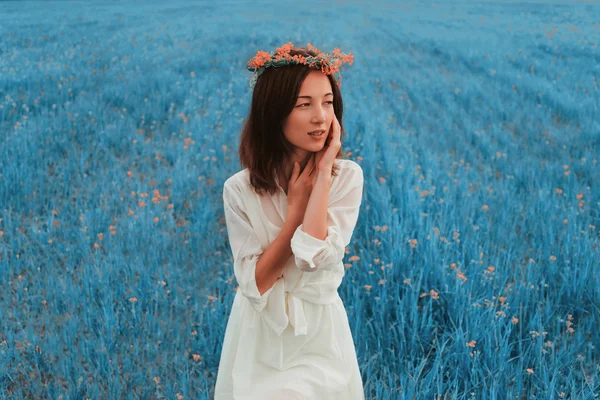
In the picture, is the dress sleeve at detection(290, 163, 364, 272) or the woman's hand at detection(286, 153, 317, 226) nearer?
the dress sleeve at detection(290, 163, 364, 272)

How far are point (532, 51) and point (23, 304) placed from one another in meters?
9.64

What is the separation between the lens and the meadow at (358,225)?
9.30 feet

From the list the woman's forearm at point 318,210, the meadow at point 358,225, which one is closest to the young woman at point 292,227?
the woman's forearm at point 318,210

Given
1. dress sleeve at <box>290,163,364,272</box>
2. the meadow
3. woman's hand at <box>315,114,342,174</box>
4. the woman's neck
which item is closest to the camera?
dress sleeve at <box>290,163,364,272</box>

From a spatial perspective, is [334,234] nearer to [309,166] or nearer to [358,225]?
[309,166]

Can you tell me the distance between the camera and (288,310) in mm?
1917

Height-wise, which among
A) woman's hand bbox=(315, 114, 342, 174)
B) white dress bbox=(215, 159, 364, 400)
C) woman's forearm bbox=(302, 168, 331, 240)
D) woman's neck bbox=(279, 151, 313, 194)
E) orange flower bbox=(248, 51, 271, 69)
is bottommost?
white dress bbox=(215, 159, 364, 400)

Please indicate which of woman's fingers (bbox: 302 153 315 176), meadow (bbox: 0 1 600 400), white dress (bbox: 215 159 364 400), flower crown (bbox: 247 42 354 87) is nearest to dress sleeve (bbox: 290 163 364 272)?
white dress (bbox: 215 159 364 400)

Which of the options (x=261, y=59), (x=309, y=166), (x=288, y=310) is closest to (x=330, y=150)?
(x=309, y=166)

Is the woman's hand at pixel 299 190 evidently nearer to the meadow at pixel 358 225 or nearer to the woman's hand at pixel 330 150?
the woman's hand at pixel 330 150

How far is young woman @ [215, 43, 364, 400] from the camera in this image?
183 centimetres

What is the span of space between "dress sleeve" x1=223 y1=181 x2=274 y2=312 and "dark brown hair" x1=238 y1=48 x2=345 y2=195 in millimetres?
89

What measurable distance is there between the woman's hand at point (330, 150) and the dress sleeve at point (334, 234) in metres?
0.13

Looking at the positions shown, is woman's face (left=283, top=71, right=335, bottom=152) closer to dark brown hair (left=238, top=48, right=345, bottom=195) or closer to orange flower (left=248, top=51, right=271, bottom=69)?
dark brown hair (left=238, top=48, right=345, bottom=195)
